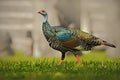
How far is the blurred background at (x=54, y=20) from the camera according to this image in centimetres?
1090

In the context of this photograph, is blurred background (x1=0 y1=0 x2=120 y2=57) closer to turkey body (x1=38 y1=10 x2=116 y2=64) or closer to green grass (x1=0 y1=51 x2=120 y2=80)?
green grass (x1=0 y1=51 x2=120 y2=80)

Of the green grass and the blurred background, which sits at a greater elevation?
the blurred background

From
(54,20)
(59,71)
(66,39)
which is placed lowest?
(59,71)

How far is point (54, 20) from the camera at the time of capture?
10977mm

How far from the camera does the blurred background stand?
429 inches

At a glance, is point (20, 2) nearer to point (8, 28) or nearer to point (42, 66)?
point (8, 28)

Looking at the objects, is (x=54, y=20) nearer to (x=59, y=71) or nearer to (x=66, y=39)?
(x=66, y=39)

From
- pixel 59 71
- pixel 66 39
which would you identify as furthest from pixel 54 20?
pixel 59 71

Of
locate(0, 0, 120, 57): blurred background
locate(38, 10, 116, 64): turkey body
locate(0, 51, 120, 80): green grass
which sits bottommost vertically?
locate(0, 51, 120, 80): green grass

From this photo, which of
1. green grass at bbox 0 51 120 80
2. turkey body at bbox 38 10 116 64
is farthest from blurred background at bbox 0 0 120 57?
turkey body at bbox 38 10 116 64

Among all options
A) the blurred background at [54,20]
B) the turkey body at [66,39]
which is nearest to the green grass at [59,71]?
the turkey body at [66,39]

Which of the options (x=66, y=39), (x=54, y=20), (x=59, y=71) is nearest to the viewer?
(x=59, y=71)

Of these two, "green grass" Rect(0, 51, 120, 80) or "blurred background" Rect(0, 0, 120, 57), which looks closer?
"green grass" Rect(0, 51, 120, 80)

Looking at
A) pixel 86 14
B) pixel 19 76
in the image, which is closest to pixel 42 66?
pixel 19 76
